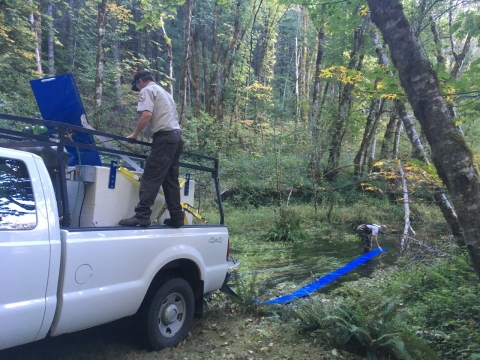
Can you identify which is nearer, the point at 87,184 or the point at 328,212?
the point at 87,184

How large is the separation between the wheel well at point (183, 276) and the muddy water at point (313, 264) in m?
2.28

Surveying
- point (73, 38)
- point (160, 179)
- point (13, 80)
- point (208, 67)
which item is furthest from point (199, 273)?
point (73, 38)

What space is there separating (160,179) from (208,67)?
24.7 metres

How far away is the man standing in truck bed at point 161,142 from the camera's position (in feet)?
14.1

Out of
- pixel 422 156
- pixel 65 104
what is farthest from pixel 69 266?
pixel 422 156

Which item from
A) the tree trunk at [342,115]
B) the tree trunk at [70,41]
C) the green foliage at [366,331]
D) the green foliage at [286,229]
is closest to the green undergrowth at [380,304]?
the green foliage at [366,331]

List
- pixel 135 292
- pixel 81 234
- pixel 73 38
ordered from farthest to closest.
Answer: pixel 73 38
pixel 135 292
pixel 81 234

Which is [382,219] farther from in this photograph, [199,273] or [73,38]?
[73,38]

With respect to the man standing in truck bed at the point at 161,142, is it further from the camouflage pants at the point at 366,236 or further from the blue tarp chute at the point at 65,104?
the camouflage pants at the point at 366,236

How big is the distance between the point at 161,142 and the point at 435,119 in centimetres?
289

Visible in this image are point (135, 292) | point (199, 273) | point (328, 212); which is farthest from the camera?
point (328, 212)

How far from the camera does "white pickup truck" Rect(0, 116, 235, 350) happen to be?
277 centimetres

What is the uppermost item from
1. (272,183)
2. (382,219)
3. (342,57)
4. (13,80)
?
(342,57)

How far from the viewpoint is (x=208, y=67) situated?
27562 mm
